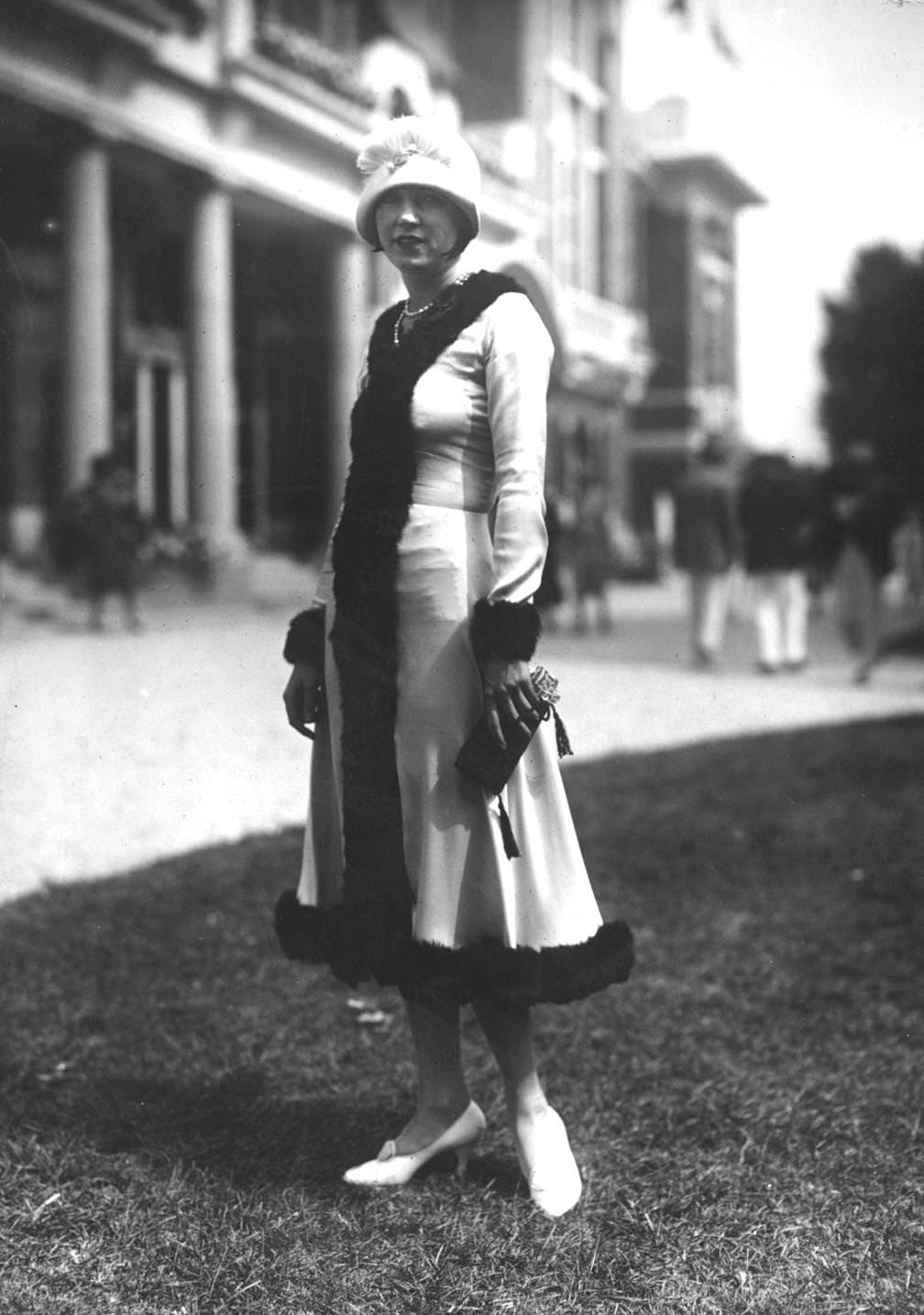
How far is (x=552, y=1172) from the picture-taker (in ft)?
9.48

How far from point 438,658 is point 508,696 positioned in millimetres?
163

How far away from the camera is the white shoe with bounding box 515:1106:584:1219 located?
2.86 m

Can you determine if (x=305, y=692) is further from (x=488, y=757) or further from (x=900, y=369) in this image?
(x=900, y=369)

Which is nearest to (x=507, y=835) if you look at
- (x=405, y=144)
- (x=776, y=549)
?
(x=405, y=144)

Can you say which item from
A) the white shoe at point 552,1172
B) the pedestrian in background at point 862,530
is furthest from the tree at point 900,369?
the white shoe at point 552,1172

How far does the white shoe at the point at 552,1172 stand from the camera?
113 inches

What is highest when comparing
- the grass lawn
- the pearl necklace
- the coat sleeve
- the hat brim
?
the hat brim

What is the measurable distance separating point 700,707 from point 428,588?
268 inches

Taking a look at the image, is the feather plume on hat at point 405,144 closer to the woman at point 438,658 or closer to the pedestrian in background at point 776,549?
the woman at point 438,658

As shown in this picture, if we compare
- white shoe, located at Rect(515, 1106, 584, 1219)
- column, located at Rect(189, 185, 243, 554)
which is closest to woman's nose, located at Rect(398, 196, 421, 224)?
white shoe, located at Rect(515, 1106, 584, 1219)

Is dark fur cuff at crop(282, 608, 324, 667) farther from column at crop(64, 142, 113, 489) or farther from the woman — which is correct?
column at crop(64, 142, 113, 489)

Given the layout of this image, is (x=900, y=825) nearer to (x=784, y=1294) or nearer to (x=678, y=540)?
(x=784, y=1294)

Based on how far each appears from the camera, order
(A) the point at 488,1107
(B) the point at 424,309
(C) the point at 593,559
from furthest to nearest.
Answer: (C) the point at 593,559
(A) the point at 488,1107
(B) the point at 424,309

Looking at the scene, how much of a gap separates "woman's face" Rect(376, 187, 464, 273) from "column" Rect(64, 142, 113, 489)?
1022cm
